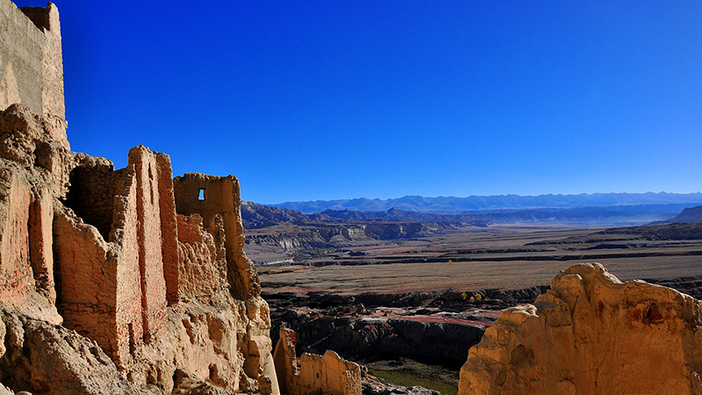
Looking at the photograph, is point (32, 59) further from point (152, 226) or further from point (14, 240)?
point (14, 240)

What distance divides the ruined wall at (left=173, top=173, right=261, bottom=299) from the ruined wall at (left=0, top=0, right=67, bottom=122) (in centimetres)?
378

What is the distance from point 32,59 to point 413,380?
2320 centimetres

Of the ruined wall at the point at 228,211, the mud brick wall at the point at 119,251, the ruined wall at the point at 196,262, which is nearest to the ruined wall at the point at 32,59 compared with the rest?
the mud brick wall at the point at 119,251

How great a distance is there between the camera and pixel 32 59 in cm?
1040

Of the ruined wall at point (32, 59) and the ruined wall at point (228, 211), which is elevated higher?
the ruined wall at point (32, 59)

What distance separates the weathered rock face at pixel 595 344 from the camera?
7.22 metres

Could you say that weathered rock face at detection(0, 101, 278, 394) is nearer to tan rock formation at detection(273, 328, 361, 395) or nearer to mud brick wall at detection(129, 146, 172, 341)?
mud brick wall at detection(129, 146, 172, 341)

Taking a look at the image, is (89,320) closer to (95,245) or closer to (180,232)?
(95,245)

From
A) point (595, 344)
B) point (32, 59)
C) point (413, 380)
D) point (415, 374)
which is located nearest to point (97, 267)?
point (32, 59)

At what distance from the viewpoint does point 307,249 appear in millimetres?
123125

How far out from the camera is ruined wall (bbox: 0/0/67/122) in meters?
9.23

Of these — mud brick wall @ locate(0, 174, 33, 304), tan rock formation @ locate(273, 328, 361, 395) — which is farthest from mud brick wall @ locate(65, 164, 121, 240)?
tan rock formation @ locate(273, 328, 361, 395)

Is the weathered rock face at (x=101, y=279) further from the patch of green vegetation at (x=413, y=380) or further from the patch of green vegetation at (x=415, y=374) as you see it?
the patch of green vegetation at (x=415, y=374)

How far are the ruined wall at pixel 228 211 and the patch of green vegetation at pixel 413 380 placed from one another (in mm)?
14453
